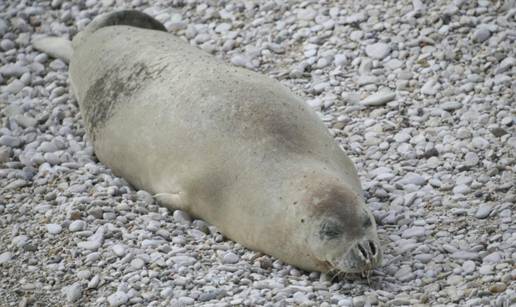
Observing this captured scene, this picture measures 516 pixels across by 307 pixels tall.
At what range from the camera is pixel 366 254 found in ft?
15.0

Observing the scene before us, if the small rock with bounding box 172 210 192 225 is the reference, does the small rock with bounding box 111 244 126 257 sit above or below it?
above

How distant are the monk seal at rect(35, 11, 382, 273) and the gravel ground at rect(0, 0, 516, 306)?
120mm

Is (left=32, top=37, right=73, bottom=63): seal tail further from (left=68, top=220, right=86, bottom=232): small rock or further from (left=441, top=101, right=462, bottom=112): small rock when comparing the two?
(left=441, top=101, right=462, bottom=112): small rock

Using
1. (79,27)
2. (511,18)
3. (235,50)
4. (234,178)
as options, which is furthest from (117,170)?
(511,18)

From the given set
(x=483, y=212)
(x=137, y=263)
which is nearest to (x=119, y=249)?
(x=137, y=263)

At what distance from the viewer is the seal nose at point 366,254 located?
15.0ft

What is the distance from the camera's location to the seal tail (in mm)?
7453

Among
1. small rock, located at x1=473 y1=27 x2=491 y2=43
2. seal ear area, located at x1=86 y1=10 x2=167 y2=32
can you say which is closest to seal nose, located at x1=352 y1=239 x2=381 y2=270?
small rock, located at x1=473 y1=27 x2=491 y2=43

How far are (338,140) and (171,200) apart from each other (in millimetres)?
1182

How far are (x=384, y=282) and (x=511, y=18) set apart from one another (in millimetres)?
2855

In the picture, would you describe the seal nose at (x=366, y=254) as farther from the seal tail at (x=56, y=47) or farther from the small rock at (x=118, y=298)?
the seal tail at (x=56, y=47)

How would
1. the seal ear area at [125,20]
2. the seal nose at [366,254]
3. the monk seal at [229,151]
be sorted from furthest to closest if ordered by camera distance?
the seal ear area at [125,20]
the monk seal at [229,151]
the seal nose at [366,254]

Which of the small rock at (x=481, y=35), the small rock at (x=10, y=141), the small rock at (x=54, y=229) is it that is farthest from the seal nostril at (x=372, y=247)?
the small rock at (x=10, y=141)

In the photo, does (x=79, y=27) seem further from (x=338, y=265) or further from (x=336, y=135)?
(x=338, y=265)
